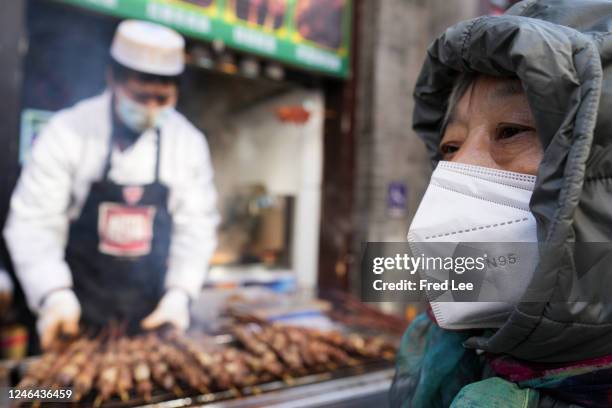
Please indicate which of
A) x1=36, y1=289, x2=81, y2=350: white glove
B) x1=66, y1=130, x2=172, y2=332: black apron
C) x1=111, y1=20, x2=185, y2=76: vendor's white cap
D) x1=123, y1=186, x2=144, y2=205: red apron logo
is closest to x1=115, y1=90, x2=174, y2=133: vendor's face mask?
x1=66, y1=130, x2=172, y2=332: black apron

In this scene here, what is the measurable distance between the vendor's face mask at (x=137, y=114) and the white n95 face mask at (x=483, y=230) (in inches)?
140

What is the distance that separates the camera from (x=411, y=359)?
4.42 ft

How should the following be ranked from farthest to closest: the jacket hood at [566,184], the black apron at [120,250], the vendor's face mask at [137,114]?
the vendor's face mask at [137,114] → the black apron at [120,250] → the jacket hood at [566,184]

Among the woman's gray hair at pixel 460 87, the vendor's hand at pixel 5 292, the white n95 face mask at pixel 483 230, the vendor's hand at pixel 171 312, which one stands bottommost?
the vendor's hand at pixel 171 312

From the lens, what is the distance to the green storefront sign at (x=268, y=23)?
12.7 ft

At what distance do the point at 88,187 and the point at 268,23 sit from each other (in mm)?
2612

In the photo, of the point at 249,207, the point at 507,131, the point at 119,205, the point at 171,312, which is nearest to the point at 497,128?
the point at 507,131

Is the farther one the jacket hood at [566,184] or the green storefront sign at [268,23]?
the green storefront sign at [268,23]

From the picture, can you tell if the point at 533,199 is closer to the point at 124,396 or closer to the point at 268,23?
the point at 124,396

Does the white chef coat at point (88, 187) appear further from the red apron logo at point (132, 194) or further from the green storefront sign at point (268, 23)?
the green storefront sign at point (268, 23)

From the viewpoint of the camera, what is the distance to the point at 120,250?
3.84 metres

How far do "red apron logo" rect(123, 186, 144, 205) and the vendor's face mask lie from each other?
0.57 metres

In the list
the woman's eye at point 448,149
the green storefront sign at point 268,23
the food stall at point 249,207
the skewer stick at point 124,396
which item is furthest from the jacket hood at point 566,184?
the green storefront sign at point 268,23

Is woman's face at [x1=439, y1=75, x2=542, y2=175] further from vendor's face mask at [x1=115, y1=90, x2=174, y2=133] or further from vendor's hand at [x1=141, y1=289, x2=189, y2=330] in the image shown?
vendor's hand at [x1=141, y1=289, x2=189, y2=330]
